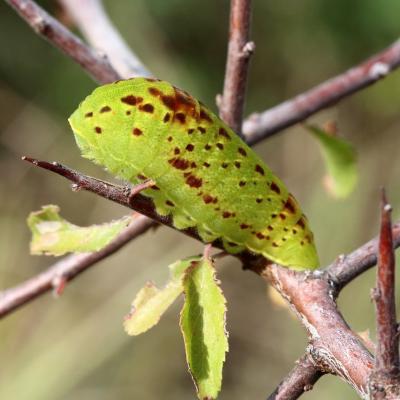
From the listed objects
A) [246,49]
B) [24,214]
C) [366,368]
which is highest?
[24,214]

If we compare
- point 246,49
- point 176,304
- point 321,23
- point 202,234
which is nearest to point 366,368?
point 202,234

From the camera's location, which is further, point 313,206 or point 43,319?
point 43,319

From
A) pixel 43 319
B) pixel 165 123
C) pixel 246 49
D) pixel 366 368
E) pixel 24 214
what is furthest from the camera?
pixel 24 214

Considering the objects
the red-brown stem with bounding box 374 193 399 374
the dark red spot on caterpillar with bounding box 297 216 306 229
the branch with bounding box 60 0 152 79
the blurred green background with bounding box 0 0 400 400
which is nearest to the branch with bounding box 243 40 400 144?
the branch with bounding box 60 0 152 79

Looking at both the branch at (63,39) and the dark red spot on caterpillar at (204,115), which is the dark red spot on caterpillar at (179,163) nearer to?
the dark red spot on caterpillar at (204,115)

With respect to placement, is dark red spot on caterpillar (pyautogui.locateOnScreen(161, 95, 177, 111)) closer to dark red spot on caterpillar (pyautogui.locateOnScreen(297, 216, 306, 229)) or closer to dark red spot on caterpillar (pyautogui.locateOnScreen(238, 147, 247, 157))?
dark red spot on caterpillar (pyautogui.locateOnScreen(238, 147, 247, 157))

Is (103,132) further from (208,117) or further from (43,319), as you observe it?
(43,319)

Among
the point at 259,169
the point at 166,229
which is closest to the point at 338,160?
the point at 259,169
